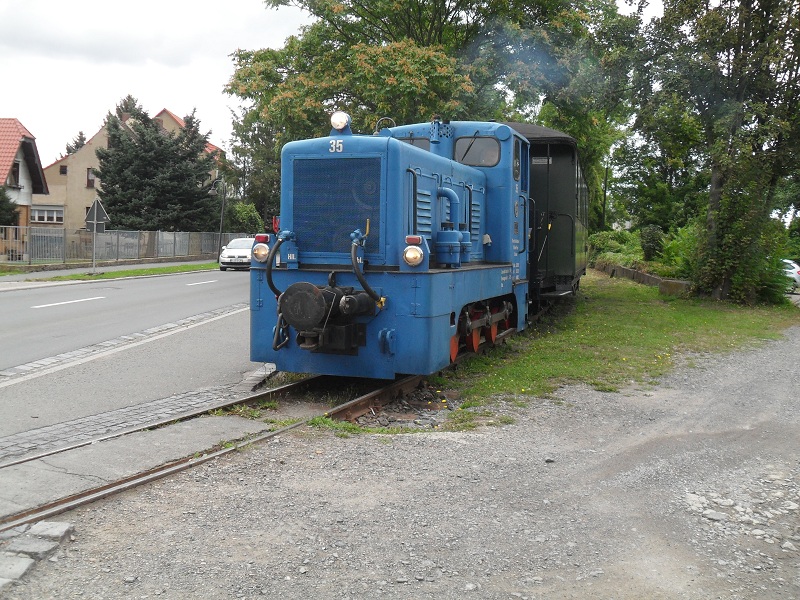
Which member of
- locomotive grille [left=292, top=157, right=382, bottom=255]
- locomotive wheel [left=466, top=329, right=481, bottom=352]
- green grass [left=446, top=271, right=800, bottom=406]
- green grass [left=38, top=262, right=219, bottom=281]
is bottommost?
green grass [left=446, top=271, right=800, bottom=406]

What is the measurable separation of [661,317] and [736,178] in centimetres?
506

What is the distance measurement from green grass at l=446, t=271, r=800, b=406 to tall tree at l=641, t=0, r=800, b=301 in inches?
58.3

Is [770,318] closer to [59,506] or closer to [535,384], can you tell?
[535,384]

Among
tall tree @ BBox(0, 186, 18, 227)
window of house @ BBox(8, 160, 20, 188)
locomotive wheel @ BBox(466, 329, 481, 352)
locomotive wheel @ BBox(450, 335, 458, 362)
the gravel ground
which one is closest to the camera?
the gravel ground

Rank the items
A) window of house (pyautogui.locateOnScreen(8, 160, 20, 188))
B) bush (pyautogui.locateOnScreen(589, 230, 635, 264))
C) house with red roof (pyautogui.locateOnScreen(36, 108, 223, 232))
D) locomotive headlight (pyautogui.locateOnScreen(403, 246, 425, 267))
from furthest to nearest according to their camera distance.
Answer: house with red roof (pyautogui.locateOnScreen(36, 108, 223, 232)) < window of house (pyautogui.locateOnScreen(8, 160, 20, 188)) < bush (pyautogui.locateOnScreen(589, 230, 635, 264)) < locomotive headlight (pyautogui.locateOnScreen(403, 246, 425, 267))

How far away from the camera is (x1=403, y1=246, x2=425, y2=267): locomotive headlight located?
7750 mm

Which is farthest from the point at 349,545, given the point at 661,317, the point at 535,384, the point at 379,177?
the point at 661,317

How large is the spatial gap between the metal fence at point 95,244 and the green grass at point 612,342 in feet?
62.9

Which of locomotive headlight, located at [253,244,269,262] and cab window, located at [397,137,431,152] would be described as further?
cab window, located at [397,137,431,152]

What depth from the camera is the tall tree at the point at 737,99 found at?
18.5 m

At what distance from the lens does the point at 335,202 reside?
8.27m

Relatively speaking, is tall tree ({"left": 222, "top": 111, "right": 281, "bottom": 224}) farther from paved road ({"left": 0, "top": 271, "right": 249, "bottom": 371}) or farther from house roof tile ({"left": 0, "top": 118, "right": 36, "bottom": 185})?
paved road ({"left": 0, "top": 271, "right": 249, "bottom": 371})

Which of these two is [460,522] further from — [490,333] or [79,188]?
[79,188]

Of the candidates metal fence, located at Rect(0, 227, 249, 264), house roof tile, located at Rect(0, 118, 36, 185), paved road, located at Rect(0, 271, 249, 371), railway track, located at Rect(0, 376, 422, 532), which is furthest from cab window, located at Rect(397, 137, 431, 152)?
house roof tile, located at Rect(0, 118, 36, 185)
